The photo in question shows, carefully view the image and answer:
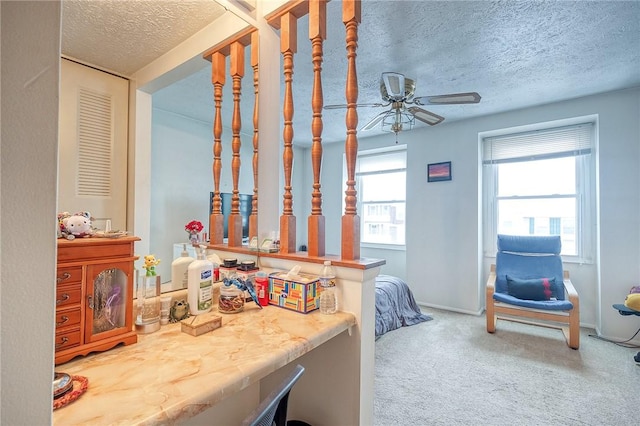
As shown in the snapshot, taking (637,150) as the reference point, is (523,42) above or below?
above

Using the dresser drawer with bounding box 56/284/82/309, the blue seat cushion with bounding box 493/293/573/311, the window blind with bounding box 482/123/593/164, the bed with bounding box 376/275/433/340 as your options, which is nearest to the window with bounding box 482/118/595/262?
the window blind with bounding box 482/123/593/164

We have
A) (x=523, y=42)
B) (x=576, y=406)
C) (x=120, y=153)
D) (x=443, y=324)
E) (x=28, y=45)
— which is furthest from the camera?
(x=443, y=324)

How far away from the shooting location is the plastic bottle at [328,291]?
1.16 meters

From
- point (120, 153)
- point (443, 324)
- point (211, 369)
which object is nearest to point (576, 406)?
point (443, 324)

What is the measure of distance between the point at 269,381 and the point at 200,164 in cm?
108

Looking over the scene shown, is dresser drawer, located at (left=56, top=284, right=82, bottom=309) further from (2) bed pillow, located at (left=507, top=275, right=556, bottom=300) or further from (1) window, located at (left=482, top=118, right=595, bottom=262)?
(1) window, located at (left=482, top=118, right=595, bottom=262)

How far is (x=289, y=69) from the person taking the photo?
1.38 m

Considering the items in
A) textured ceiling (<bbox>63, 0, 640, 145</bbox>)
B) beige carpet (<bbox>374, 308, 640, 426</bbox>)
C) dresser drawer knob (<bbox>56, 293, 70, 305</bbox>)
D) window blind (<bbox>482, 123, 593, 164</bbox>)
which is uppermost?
textured ceiling (<bbox>63, 0, 640, 145</bbox>)

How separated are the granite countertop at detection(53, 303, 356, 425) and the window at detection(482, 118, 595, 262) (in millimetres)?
3797

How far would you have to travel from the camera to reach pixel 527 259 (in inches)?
139

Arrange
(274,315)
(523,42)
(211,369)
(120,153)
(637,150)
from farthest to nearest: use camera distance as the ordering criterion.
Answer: (637,150) < (523,42) < (274,315) < (120,153) < (211,369)

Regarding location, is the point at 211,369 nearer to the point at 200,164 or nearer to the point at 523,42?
the point at 200,164

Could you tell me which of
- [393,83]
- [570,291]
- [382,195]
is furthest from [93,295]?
[382,195]

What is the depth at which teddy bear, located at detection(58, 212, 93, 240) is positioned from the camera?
0.78 meters
